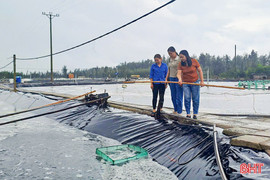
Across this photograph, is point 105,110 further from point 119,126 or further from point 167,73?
point 167,73

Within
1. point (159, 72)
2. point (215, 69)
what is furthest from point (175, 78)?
point (215, 69)

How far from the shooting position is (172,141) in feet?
17.8

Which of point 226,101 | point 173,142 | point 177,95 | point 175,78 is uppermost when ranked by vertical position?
point 175,78

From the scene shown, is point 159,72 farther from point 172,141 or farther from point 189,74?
point 172,141

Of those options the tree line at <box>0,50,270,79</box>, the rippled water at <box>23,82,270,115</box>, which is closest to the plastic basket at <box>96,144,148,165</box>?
the rippled water at <box>23,82,270,115</box>

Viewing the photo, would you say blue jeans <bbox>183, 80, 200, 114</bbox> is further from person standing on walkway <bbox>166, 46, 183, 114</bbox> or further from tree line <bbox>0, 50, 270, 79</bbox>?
tree line <bbox>0, 50, 270, 79</bbox>

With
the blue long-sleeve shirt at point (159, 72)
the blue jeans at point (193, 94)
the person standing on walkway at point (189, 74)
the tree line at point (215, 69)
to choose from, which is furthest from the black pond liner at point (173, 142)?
the tree line at point (215, 69)

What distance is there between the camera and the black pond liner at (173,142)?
375 cm

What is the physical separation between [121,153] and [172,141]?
1223 mm

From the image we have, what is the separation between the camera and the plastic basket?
17.4 ft

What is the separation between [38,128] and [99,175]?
5.56 metres

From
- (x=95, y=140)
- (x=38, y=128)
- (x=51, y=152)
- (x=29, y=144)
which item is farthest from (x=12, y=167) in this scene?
(x=38, y=128)

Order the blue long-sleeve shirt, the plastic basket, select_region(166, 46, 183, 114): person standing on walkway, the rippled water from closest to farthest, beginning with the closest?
the plastic basket → select_region(166, 46, 183, 114): person standing on walkway → the blue long-sleeve shirt → the rippled water

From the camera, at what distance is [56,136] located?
8.02 metres
